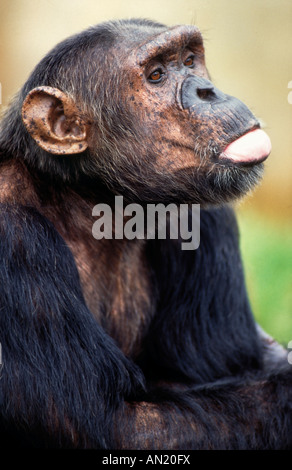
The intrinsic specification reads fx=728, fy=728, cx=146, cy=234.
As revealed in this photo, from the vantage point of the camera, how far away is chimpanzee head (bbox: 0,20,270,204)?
3404 millimetres

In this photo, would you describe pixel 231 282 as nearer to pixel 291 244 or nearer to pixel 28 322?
pixel 28 322

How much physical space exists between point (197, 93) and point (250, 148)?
0.38 m

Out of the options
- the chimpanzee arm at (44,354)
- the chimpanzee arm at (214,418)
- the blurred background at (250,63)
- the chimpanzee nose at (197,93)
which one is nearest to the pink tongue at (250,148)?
the chimpanzee nose at (197,93)

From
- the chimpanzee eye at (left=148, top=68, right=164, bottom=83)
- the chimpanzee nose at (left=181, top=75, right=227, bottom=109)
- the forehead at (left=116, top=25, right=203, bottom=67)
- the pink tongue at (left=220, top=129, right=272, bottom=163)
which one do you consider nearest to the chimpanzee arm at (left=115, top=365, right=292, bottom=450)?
the pink tongue at (left=220, top=129, right=272, bottom=163)

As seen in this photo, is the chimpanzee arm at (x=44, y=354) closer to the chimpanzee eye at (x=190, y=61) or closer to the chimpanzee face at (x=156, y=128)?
the chimpanzee face at (x=156, y=128)

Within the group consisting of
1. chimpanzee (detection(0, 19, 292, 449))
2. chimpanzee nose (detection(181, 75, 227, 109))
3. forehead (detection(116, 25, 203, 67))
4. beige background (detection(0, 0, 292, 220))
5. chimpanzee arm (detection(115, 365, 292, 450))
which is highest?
beige background (detection(0, 0, 292, 220))

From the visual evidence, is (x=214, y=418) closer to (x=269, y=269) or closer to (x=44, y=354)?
(x=44, y=354)

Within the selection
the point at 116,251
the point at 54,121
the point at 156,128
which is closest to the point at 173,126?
the point at 156,128

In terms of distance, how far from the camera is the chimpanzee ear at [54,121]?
341 centimetres

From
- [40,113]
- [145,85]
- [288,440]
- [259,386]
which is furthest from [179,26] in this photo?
[288,440]

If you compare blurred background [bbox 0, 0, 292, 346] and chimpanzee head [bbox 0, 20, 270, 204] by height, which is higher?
blurred background [bbox 0, 0, 292, 346]

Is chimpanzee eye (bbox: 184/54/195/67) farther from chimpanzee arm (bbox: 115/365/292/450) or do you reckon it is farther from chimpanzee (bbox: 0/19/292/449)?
chimpanzee arm (bbox: 115/365/292/450)

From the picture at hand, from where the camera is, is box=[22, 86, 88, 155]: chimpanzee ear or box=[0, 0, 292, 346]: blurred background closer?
box=[22, 86, 88, 155]: chimpanzee ear

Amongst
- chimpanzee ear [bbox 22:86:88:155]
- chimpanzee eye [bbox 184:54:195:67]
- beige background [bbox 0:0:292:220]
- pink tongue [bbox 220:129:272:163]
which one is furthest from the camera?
beige background [bbox 0:0:292:220]
